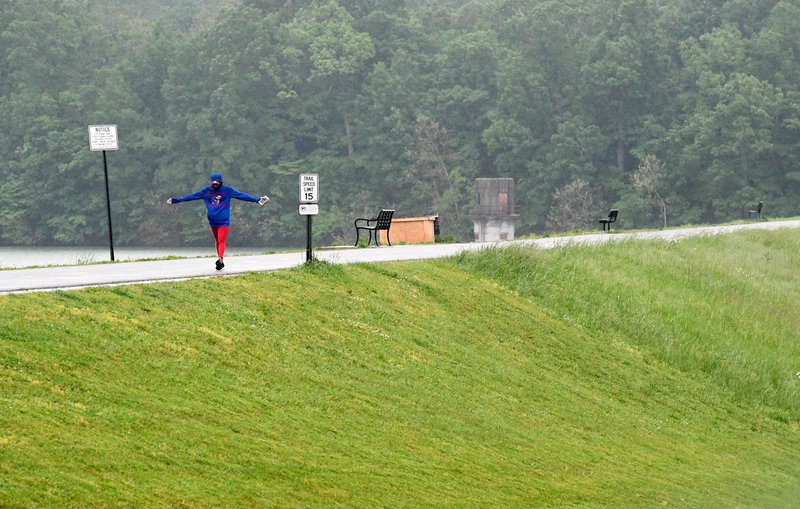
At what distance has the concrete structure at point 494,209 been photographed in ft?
204

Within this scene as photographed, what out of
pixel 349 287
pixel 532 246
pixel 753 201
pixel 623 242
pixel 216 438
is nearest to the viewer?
pixel 216 438

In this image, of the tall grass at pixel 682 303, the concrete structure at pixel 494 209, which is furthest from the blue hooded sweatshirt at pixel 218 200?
the concrete structure at pixel 494 209

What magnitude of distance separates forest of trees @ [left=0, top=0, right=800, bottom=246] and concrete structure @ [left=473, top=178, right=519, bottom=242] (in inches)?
1006

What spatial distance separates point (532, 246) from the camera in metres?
30.5

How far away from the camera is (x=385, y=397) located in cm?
1580

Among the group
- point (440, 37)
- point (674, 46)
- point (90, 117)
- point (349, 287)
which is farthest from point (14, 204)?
point (349, 287)

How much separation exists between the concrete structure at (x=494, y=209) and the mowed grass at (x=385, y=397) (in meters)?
34.7

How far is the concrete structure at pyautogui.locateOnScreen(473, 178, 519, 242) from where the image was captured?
62.3m

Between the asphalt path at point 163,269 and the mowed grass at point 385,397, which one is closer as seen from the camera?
the mowed grass at point 385,397

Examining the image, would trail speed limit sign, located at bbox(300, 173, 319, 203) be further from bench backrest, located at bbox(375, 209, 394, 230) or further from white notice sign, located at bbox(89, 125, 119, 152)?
bench backrest, located at bbox(375, 209, 394, 230)

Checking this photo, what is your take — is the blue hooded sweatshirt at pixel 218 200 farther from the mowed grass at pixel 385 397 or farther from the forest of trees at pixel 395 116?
the forest of trees at pixel 395 116

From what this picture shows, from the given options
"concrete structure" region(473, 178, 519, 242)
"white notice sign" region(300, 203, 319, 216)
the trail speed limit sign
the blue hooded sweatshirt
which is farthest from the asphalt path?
"concrete structure" region(473, 178, 519, 242)

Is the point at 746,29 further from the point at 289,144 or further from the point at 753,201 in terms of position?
the point at 289,144

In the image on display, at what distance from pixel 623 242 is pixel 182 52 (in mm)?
71245
